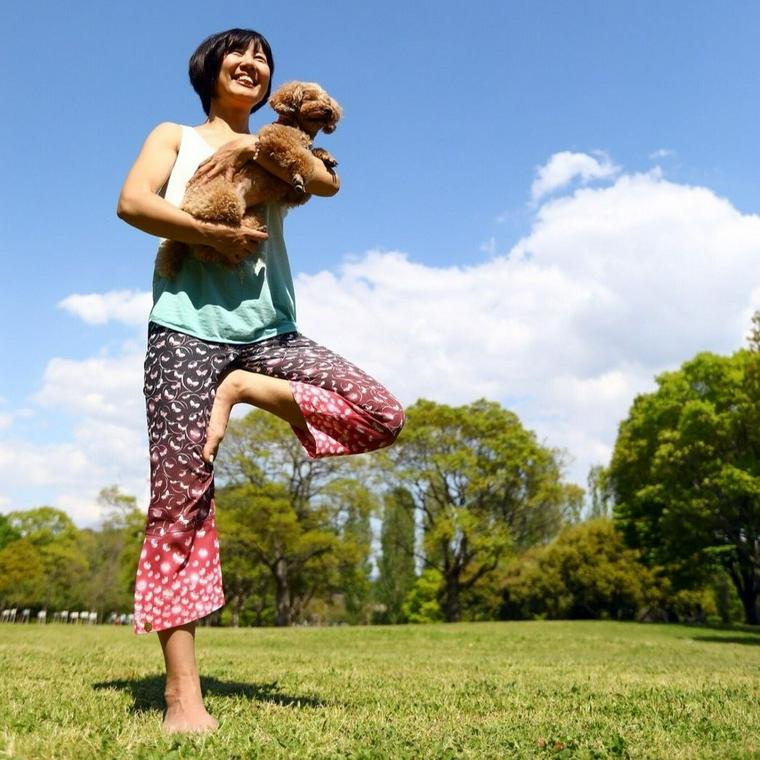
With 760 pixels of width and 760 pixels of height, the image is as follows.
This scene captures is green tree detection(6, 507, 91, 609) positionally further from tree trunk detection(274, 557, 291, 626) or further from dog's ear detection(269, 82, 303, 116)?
dog's ear detection(269, 82, 303, 116)

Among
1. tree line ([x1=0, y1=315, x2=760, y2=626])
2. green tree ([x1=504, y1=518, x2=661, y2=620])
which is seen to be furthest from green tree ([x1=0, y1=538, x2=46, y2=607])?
green tree ([x1=504, y1=518, x2=661, y2=620])

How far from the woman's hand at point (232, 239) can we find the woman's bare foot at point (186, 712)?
6.14 ft

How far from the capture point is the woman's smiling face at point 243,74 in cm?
361

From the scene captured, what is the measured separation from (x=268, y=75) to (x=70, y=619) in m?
53.0

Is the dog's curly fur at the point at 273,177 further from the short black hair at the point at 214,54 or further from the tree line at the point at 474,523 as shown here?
the tree line at the point at 474,523

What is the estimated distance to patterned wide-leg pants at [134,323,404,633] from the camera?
304cm

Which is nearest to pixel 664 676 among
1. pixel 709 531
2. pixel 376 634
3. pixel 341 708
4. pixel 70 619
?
pixel 341 708

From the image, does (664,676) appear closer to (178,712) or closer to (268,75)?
(178,712)

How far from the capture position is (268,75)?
3.70 m

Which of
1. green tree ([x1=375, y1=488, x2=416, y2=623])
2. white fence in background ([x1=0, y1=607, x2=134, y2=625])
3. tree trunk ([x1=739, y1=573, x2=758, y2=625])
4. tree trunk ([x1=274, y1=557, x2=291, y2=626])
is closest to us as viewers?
tree trunk ([x1=739, y1=573, x2=758, y2=625])

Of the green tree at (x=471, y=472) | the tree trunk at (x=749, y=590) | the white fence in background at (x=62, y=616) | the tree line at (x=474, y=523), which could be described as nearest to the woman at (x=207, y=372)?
the tree line at (x=474, y=523)

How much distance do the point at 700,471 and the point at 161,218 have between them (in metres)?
24.3

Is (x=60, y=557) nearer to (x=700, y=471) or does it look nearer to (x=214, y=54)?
(x=700, y=471)

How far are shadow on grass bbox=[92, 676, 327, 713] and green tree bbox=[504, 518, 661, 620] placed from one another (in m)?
34.5
